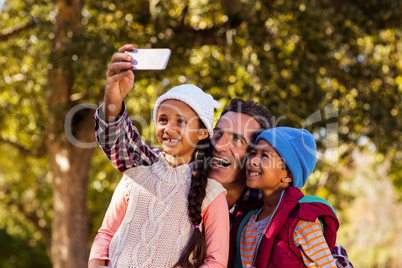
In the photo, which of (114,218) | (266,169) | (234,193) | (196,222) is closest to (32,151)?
(234,193)

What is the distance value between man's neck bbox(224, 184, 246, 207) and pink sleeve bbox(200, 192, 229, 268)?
390 mm

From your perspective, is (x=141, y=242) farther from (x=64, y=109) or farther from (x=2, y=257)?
(x=2, y=257)

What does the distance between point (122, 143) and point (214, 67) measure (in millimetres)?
4445

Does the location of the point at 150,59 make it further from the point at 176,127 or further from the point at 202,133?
the point at 202,133

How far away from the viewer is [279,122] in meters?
4.82

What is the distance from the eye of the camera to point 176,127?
199cm

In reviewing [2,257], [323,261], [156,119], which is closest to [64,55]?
[156,119]

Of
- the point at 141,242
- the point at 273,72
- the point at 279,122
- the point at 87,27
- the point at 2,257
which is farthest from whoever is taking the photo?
the point at 2,257

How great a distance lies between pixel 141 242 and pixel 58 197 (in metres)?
5.76

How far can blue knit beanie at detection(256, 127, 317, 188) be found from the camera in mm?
2242

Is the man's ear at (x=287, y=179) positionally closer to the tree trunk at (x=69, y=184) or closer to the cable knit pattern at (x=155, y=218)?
the cable knit pattern at (x=155, y=218)

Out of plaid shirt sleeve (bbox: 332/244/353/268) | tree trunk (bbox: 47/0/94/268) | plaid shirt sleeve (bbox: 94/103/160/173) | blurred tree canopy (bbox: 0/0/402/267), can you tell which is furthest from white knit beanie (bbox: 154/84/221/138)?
tree trunk (bbox: 47/0/94/268)

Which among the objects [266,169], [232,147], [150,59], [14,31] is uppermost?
[14,31]

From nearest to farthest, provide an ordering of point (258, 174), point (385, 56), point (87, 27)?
1. point (258, 174)
2. point (87, 27)
3. point (385, 56)
